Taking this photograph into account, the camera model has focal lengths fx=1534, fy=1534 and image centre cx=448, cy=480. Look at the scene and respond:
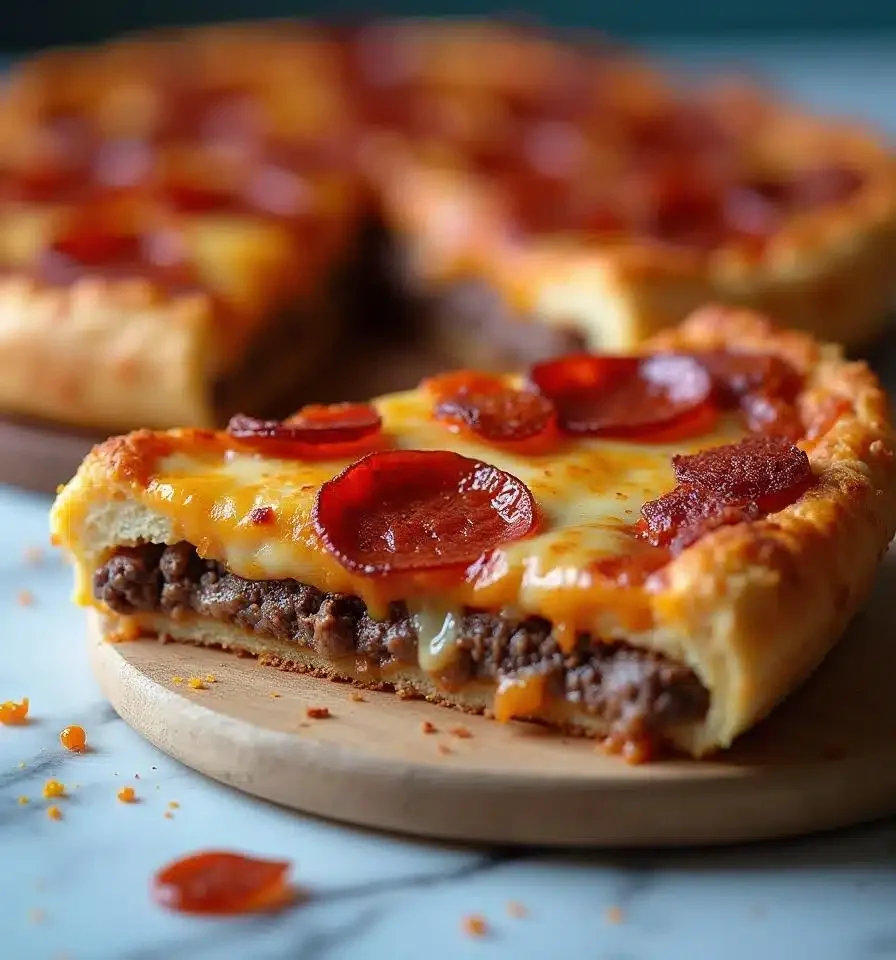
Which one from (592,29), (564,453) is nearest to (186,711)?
(564,453)

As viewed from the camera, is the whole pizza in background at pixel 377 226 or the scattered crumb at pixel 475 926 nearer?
the scattered crumb at pixel 475 926

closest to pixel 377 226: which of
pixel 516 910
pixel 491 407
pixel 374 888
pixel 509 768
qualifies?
pixel 491 407

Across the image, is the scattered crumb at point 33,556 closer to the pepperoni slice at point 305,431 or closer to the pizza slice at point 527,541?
the pizza slice at point 527,541

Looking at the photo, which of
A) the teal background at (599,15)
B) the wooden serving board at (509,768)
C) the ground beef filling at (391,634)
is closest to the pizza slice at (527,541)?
the ground beef filling at (391,634)

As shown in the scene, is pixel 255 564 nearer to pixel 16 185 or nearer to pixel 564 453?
pixel 564 453

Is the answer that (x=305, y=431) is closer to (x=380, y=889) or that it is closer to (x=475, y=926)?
(x=380, y=889)

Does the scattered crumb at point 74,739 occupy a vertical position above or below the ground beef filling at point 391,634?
below
